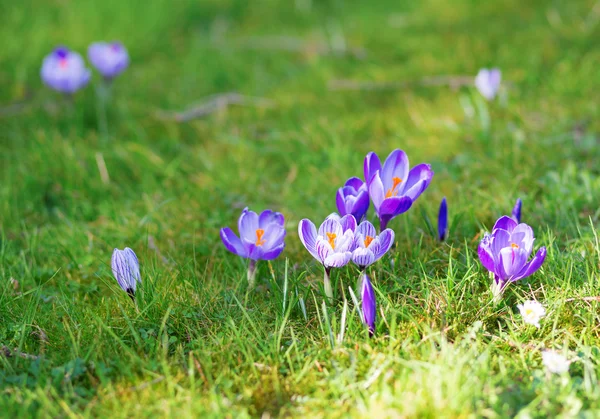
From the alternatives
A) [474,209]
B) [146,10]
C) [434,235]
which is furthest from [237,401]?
[146,10]

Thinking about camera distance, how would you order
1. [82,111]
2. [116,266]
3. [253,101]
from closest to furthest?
[116,266], [82,111], [253,101]

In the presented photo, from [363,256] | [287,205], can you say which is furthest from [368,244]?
[287,205]

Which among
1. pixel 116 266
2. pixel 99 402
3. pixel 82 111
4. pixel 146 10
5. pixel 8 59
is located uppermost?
pixel 146 10

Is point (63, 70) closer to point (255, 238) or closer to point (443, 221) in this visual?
point (255, 238)

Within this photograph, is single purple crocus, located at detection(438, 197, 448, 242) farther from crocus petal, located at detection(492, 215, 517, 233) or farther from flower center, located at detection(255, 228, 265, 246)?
flower center, located at detection(255, 228, 265, 246)

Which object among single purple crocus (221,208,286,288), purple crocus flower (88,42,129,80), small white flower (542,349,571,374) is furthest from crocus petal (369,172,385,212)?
purple crocus flower (88,42,129,80)

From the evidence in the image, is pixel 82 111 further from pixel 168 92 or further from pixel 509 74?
pixel 509 74
